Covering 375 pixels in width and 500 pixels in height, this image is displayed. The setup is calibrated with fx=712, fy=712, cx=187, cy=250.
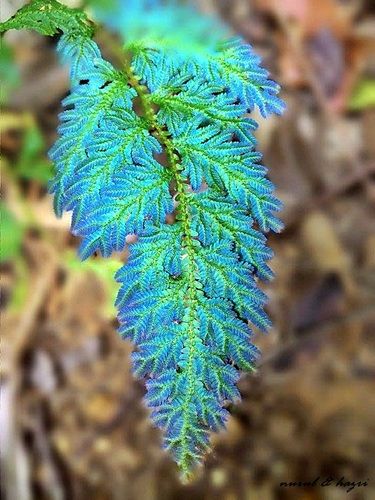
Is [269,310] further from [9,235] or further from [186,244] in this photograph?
[186,244]

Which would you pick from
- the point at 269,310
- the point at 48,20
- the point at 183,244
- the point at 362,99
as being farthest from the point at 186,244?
the point at 362,99

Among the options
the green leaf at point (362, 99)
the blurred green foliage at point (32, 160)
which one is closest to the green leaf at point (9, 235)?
the blurred green foliage at point (32, 160)

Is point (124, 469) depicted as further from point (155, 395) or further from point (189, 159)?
point (189, 159)

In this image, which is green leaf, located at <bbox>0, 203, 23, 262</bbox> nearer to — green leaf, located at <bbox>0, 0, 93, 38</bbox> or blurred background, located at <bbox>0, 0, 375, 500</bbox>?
blurred background, located at <bbox>0, 0, 375, 500</bbox>

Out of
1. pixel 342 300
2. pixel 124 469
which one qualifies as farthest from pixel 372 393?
pixel 124 469

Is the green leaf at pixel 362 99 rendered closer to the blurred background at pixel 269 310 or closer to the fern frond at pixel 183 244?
the blurred background at pixel 269 310
